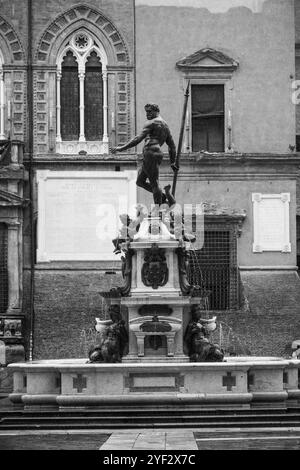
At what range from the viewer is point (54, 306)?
4028 cm

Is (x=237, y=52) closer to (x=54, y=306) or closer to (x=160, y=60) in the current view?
(x=160, y=60)

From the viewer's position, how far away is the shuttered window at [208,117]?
43.7 meters

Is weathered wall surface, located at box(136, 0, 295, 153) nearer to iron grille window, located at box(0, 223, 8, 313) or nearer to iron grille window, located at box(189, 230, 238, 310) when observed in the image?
iron grille window, located at box(189, 230, 238, 310)

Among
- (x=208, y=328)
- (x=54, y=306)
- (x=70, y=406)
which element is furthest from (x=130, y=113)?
(x=70, y=406)

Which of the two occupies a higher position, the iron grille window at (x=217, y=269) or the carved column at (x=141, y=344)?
the iron grille window at (x=217, y=269)

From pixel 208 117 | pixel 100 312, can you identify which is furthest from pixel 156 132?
pixel 208 117

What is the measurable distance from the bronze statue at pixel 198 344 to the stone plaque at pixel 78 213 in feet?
58.7

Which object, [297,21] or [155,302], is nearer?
[155,302]

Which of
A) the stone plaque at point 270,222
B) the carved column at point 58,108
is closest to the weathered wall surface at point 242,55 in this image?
the stone plaque at point 270,222

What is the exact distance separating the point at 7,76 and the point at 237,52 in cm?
773

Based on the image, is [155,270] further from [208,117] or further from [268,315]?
[208,117]

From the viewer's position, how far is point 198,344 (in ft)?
80.1

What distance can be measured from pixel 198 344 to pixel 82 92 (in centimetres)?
2053

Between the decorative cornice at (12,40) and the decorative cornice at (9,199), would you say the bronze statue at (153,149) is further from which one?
the decorative cornice at (12,40)
